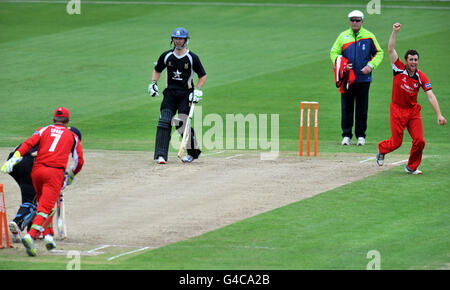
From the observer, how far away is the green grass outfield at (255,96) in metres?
12.1

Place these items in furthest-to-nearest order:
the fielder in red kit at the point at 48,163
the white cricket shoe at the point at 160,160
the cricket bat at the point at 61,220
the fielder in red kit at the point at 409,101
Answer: the white cricket shoe at the point at 160,160 < the fielder in red kit at the point at 409,101 < the cricket bat at the point at 61,220 < the fielder in red kit at the point at 48,163

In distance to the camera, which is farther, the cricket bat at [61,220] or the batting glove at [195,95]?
the batting glove at [195,95]

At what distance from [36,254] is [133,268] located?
1.65 meters

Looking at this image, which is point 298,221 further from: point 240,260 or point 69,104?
point 69,104

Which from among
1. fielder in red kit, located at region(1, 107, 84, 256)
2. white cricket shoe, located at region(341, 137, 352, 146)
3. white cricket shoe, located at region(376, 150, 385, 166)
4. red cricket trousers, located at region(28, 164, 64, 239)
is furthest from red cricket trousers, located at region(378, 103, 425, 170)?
red cricket trousers, located at region(28, 164, 64, 239)

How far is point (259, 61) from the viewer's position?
35125 millimetres

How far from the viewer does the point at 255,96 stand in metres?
29.7

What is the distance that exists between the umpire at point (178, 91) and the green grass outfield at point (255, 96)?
2.80 m

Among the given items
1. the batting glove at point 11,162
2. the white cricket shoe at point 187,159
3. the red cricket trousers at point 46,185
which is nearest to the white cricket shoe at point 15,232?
the red cricket trousers at point 46,185

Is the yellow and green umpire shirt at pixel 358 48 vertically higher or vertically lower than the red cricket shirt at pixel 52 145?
higher

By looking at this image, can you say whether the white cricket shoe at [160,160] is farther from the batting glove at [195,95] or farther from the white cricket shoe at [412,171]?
the white cricket shoe at [412,171]

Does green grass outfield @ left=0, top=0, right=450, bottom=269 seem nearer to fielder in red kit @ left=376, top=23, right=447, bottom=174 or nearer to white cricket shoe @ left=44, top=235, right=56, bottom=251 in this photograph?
white cricket shoe @ left=44, top=235, right=56, bottom=251

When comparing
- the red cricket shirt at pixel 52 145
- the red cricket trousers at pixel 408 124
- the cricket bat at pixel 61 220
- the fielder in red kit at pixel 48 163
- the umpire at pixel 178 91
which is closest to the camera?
the fielder in red kit at pixel 48 163
